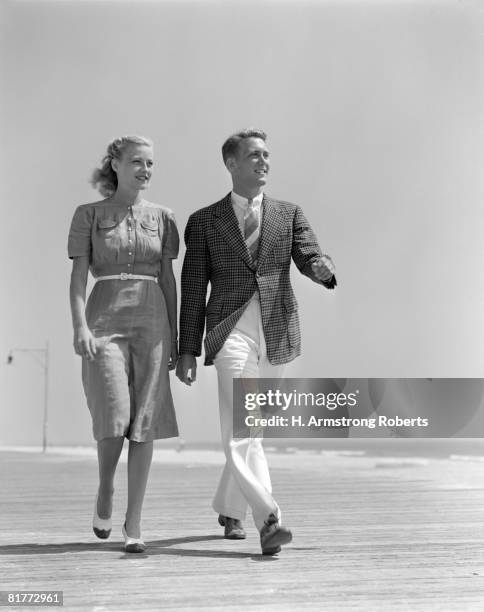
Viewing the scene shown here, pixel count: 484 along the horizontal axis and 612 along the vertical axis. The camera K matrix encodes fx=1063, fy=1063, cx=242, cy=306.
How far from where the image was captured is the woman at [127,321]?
3.28 m

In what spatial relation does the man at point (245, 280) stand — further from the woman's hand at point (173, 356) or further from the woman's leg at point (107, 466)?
the woman's leg at point (107, 466)

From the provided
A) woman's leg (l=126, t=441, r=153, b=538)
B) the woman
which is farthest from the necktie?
woman's leg (l=126, t=441, r=153, b=538)

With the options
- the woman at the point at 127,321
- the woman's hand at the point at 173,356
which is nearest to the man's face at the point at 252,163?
the woman at the point at 127,321

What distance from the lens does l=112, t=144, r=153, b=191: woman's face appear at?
3.39 m

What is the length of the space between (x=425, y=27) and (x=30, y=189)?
1700mm

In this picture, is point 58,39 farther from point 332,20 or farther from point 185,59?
point 332,20

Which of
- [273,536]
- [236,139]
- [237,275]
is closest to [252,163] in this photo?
[236,139]

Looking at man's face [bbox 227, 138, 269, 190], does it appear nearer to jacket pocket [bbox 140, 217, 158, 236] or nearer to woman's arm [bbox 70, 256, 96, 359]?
jacket pocket [bbox 140, 217, 158, 236]

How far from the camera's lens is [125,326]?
3320 millimetres

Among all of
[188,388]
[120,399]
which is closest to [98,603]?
[120,399]

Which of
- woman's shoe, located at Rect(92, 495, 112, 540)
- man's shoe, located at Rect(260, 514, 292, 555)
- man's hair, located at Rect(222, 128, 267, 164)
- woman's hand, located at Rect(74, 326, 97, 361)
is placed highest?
man's hair, located at Rect(222, 128, 267, 164)

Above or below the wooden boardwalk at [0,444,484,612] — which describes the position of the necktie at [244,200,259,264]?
above

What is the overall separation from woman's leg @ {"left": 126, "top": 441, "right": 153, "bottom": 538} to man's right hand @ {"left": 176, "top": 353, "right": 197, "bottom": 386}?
238mm

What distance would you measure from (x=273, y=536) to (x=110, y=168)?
130 cm
